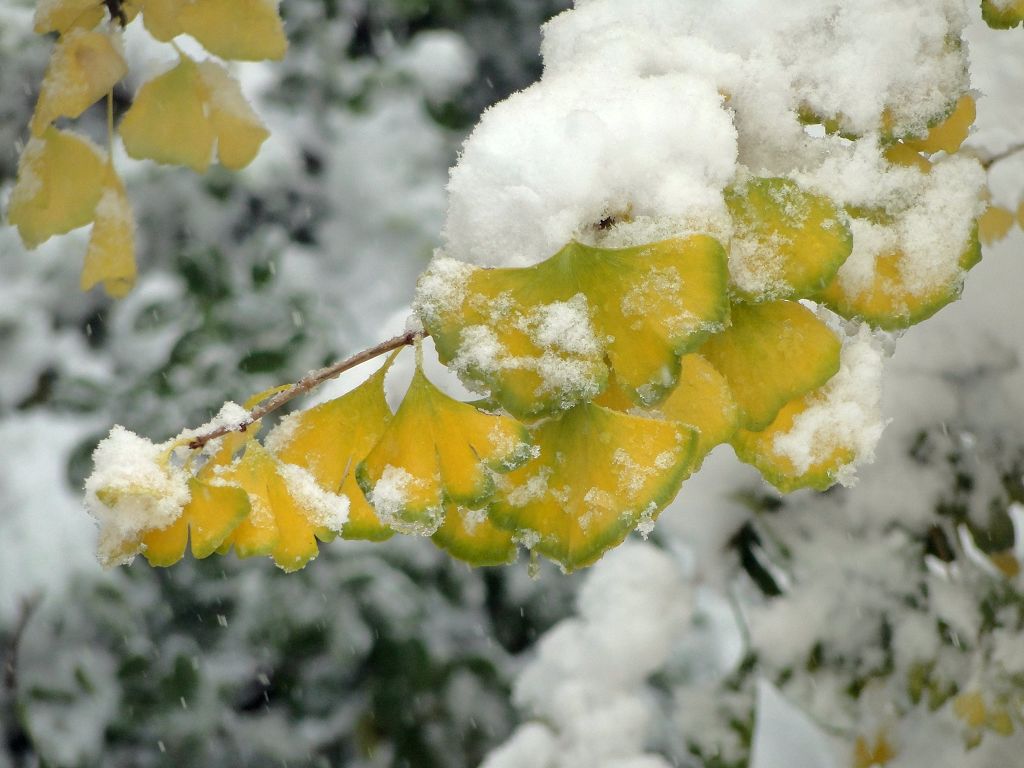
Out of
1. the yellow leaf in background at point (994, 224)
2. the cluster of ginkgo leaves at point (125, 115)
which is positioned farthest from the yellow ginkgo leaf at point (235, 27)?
the yellow leaf in background at point (994, 224)

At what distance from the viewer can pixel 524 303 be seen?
0.74ft

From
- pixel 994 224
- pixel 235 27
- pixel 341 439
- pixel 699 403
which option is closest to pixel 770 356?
pixel 699 403

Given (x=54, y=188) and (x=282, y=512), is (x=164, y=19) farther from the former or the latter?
(x=282, y=512)

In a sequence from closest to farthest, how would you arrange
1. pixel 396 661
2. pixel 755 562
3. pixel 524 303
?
1. pixel 524 303
2. pixel 755 562
3. pixel 396 661

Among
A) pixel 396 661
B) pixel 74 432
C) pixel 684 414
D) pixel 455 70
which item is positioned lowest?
pixel 396 661

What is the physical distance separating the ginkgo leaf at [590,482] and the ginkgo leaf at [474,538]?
3 cm

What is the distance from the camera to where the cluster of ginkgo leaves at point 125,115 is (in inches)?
14.1

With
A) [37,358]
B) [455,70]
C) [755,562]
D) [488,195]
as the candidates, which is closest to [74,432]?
[37,358]

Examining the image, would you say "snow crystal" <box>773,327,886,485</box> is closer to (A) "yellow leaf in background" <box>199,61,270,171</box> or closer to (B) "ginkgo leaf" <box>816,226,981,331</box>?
(B) "ginkgo leaf" <box>816,226,981,331</box>

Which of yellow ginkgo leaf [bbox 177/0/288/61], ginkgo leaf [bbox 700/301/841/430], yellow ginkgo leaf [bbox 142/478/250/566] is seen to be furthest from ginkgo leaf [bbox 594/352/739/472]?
yellow ginkgo leaf [bbox 177/0/288/61]

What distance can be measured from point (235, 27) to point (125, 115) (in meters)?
0.07

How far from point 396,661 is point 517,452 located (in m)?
0.76

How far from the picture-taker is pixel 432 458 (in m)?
0.25

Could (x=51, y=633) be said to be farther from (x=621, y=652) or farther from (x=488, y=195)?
(x=488, y=195)
